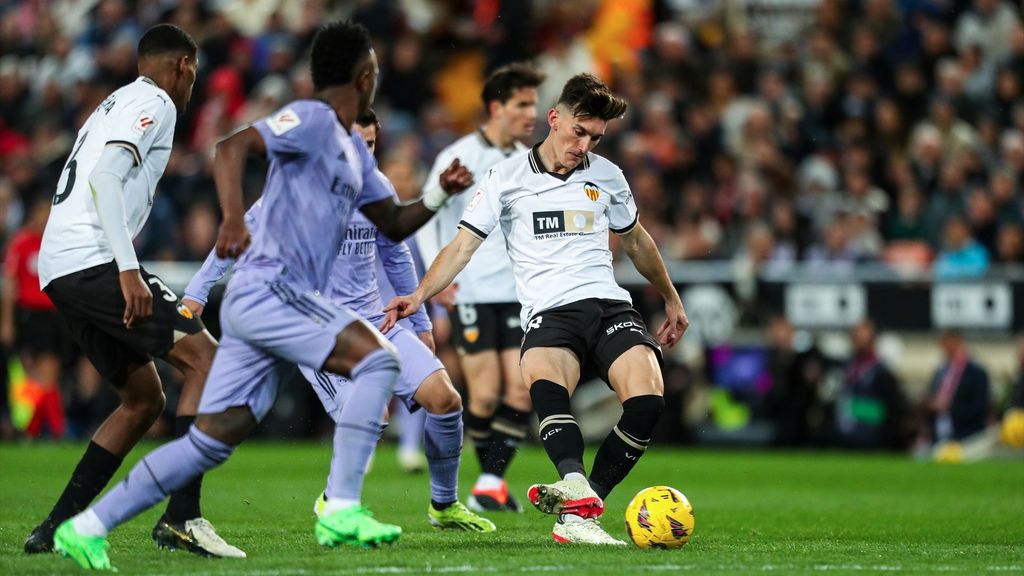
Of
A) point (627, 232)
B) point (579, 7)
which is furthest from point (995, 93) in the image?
point (627, 232)

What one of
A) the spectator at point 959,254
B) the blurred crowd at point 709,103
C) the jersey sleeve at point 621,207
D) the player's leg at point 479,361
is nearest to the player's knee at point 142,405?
the jersey sleeve at point 621,207

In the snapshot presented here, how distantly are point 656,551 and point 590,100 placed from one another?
2.47 m

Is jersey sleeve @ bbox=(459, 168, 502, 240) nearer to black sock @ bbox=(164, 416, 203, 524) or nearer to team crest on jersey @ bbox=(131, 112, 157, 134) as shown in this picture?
team crest on jersey @ bbox=(131, 112, 157, 134)

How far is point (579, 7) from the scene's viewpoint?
865 inches

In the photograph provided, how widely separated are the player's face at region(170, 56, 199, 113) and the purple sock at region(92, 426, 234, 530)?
2004mm

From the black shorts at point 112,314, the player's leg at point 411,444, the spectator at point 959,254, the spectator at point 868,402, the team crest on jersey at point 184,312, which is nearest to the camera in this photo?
the black shorts at point 112,314

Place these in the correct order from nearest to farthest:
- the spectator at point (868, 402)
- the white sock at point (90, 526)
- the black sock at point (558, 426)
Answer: the white sock at point (90, 526) < the black sock at point (558, 426) < the spectator at point (868, 402)

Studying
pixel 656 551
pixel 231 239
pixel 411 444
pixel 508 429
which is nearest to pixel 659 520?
pixel 656 551

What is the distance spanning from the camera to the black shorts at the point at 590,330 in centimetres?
839

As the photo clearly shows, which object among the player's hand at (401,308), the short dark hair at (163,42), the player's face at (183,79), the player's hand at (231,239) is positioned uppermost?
the short dark hair at (163,42)

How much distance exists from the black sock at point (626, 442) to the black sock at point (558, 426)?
19 cm

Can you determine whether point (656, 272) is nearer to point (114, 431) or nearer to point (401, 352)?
point (401, 352)

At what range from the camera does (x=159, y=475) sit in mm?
6727

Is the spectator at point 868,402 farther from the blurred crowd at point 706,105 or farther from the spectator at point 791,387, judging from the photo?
the spectator at point 791,387
